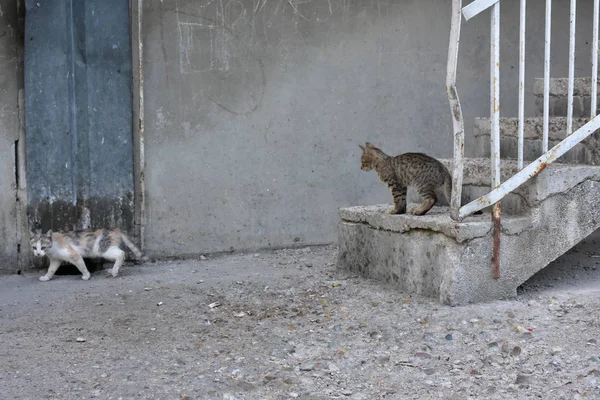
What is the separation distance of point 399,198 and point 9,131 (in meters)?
3.38

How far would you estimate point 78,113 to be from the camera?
715 centimetres

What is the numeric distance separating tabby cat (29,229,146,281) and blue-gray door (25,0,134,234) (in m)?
0.24

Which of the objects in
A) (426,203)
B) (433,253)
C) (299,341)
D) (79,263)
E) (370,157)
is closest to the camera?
(299,341)

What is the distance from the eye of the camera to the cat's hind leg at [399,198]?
615 centimetres

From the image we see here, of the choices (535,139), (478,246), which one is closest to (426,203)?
(478,246)

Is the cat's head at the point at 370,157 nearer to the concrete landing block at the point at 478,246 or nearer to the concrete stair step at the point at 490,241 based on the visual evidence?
the concrete landing block at the point at 478,246

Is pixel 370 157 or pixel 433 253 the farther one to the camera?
pixel 370 157

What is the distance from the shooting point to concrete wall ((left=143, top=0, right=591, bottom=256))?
7395 mm

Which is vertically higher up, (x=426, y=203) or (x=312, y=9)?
(x=312, y=9)

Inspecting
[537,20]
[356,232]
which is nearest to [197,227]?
[356,232]

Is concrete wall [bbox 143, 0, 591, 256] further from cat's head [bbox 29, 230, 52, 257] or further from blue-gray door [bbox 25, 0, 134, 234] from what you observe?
cat's head [bbox 29, 230, 52, 257]

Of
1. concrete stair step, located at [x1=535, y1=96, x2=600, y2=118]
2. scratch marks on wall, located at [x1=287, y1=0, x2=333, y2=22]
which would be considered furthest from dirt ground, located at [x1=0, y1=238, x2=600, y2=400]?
scratch marks on wall, located at [x1=287, y1=0, x2=333, y2=22]

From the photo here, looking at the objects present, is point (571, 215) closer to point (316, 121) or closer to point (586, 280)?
point (586, 280)

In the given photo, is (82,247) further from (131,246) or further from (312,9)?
(312,9)
